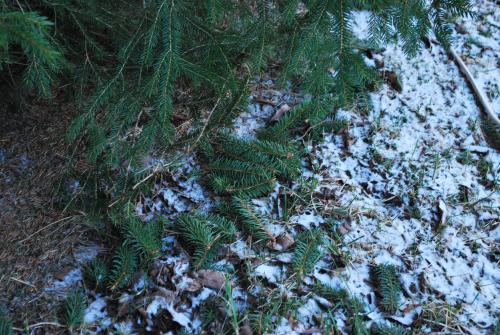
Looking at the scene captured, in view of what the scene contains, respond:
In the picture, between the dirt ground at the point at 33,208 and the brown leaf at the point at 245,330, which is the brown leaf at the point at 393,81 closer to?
the brown leaf at the point at 245,330

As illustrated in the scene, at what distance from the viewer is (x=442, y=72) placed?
153 inches

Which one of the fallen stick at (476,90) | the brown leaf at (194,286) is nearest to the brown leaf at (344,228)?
the brown leaf at (194,286)

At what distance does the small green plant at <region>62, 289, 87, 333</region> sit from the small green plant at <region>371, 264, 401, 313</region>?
5.30ft

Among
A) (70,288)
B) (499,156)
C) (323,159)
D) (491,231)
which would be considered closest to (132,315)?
(70,288)

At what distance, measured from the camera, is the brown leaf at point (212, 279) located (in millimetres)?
2271

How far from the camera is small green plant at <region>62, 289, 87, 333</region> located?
2.08m

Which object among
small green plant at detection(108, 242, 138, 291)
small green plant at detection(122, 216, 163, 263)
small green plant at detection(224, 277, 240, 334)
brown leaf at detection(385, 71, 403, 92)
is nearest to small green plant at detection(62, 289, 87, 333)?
small green plant at detection(108, 242, 138, 291)

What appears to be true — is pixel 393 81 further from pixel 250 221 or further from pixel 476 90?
pixel 250 221

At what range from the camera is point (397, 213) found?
9.34 feet

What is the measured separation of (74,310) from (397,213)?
6.83 feet

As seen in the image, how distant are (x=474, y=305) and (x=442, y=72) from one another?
90.1 inches

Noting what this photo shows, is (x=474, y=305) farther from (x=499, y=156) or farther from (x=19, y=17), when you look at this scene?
(x=19, y=17)

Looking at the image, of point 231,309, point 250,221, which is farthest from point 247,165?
point 231,309

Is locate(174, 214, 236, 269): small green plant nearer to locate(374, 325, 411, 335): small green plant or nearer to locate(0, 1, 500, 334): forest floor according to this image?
locate(0, 1, 500, 334): forest floor
